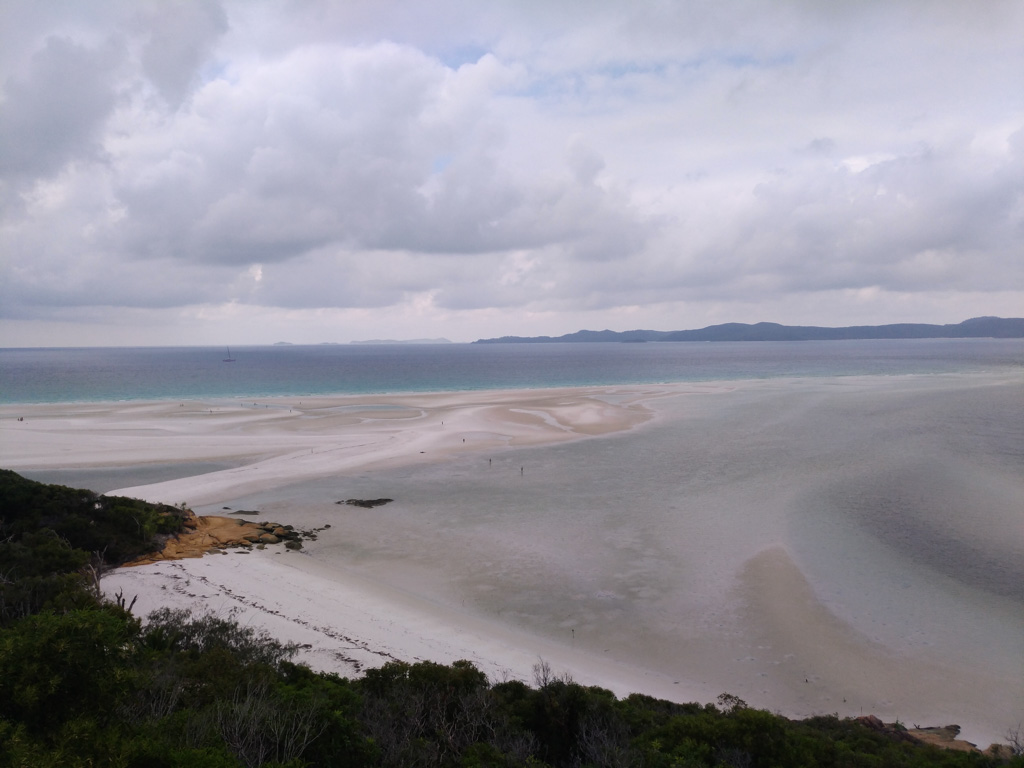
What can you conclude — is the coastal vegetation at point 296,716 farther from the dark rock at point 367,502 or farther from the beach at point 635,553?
the dark rock at point 367,502

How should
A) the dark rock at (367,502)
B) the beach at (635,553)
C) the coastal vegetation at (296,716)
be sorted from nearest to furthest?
the coastal vegetation at (296,716), the beach at (635,553), the dark rock at (367,502)

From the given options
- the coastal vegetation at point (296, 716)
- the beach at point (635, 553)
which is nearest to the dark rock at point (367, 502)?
the beach at point (635, 553)

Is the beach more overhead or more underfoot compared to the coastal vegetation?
more underfoot

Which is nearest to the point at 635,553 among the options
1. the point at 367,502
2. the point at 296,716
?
the point at 367,502

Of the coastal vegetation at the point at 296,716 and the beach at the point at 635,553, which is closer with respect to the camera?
the coastal vegetation at the point at 296,716

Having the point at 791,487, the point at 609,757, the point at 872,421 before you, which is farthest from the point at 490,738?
the point at 872,421

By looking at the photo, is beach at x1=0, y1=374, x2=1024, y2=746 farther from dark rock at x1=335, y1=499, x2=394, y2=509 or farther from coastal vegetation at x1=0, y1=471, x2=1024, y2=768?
coastal vegetation at x1=0, y1=471, x2=1024, y2=768

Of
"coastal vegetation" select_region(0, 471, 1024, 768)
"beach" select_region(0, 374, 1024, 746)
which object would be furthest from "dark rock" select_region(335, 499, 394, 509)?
"coastal vegetation" select_region(0, 471, 1024, 768)
